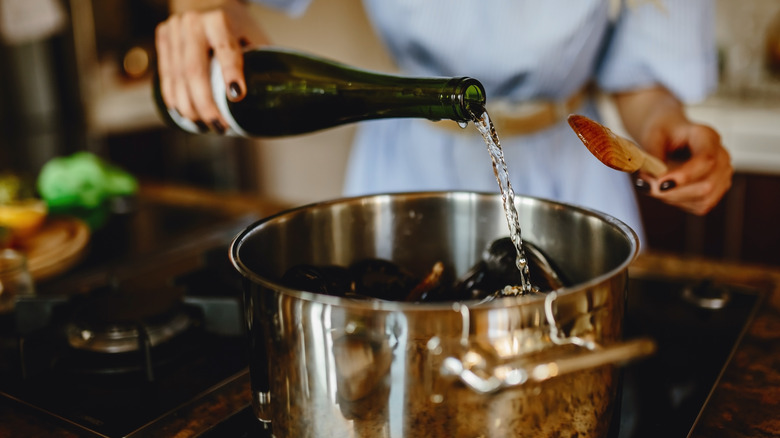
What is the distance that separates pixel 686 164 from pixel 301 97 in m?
0.40

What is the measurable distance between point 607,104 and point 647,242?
51 cm

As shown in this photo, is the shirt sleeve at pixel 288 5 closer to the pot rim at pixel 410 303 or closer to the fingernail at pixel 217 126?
the fingernail at pixel 217 126

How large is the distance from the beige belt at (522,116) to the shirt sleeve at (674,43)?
0.41 ft

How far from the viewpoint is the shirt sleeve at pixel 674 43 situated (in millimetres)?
926

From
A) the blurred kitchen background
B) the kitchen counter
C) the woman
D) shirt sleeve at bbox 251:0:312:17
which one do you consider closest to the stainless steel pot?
the kitchen counter

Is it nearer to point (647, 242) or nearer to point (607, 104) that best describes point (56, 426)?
point (647, 242)

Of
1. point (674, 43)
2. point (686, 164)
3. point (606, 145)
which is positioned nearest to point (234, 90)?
point (606, 145)

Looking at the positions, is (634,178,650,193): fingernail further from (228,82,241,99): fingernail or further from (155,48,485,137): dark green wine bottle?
(228,82,241,99): fingernail

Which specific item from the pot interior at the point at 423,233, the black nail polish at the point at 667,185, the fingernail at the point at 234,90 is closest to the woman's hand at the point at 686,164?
the black nail polish at the point at 667,185

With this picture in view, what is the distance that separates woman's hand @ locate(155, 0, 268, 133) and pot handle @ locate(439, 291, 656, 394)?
1.23 ft

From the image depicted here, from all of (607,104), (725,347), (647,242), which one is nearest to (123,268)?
(725,347)

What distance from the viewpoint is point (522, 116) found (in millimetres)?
1026

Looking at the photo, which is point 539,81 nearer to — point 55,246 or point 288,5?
point 288,5

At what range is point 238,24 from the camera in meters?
0.72
